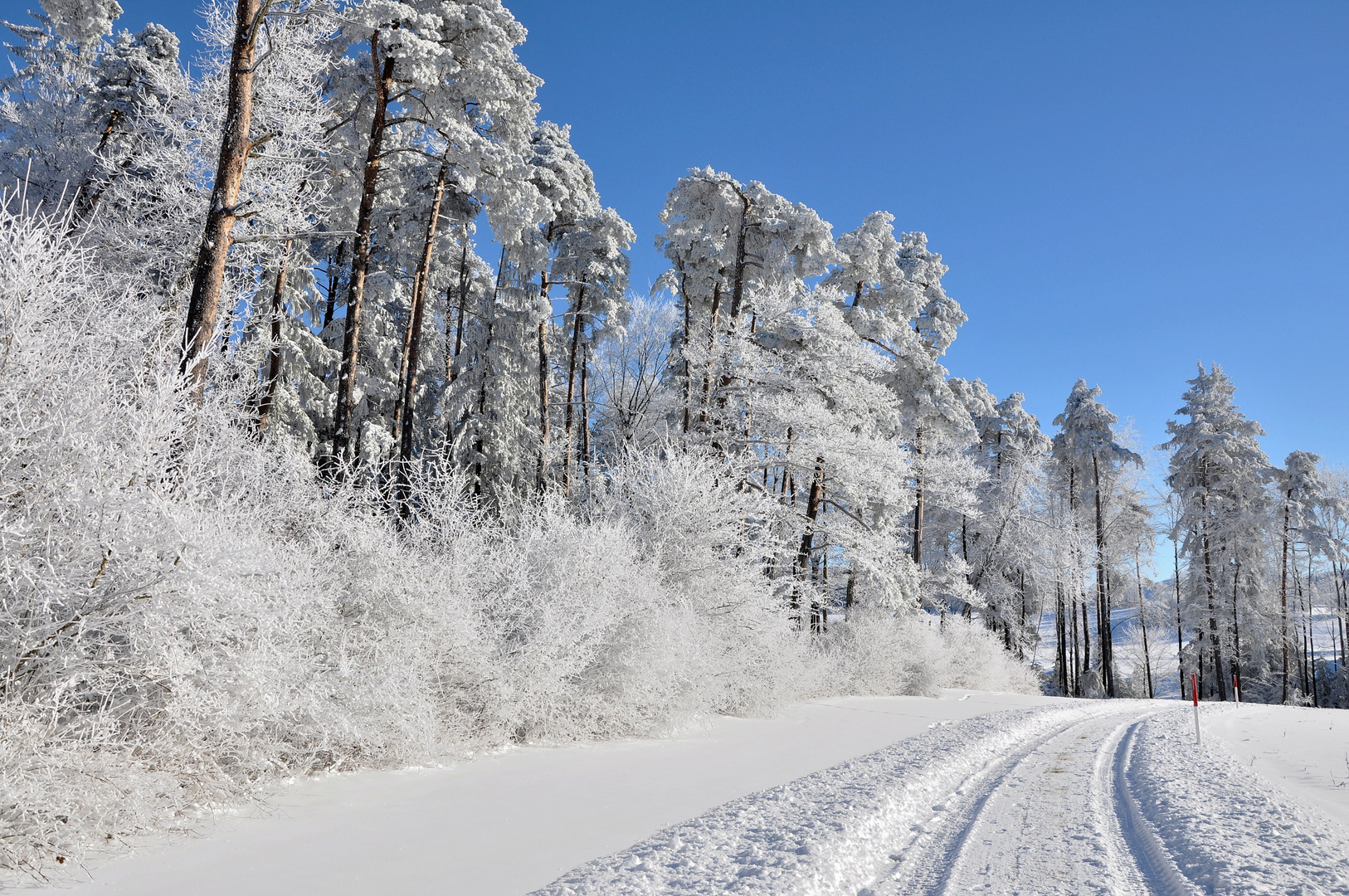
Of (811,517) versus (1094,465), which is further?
(1094,465)

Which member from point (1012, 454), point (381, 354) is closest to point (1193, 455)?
point (1012, 454)

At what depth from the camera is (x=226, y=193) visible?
783cm

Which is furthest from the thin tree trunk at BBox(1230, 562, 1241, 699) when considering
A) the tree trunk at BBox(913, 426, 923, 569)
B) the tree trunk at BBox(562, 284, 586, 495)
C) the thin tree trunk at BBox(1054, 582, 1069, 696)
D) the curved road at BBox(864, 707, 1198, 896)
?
the curved road at BBox(864, 707, 1198, 896)

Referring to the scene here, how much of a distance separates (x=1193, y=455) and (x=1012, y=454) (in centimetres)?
696

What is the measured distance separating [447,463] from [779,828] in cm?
640

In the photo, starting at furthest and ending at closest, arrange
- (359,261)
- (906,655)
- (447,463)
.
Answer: (906,655) → (359,261) → (447,463)

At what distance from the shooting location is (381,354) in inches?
997

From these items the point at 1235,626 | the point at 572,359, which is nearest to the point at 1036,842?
the point at 572,359

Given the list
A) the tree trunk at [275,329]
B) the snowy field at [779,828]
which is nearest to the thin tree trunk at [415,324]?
the tree trunk at [275,329]

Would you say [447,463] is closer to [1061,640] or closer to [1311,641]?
[1061,640]

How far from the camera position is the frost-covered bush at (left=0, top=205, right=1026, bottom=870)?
4078mm

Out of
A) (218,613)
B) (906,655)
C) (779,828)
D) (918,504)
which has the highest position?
(918,504)

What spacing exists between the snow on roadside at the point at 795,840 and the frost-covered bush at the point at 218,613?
95.8 inches

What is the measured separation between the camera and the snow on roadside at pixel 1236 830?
434 cm
